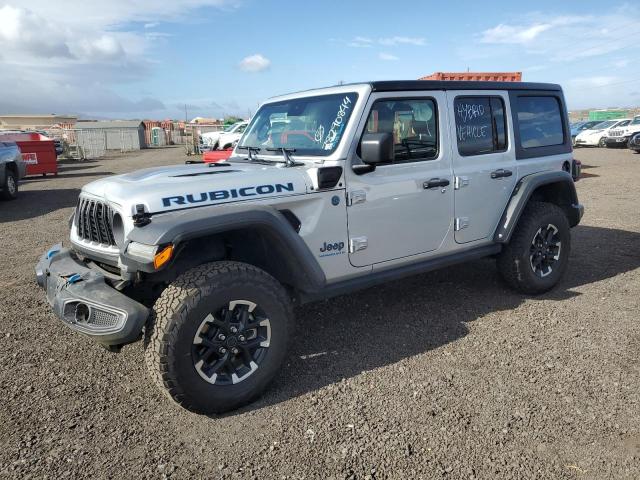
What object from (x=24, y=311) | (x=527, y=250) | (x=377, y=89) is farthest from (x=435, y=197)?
(x=24, y=311)

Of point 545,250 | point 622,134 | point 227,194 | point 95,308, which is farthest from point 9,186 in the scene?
point 622,134

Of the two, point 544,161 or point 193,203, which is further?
point 544,161

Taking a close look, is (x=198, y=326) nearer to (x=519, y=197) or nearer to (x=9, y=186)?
(x=519, y=197)

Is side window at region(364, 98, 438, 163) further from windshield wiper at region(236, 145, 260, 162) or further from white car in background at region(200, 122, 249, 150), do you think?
white car in background at region(200, 122, 249, 150)

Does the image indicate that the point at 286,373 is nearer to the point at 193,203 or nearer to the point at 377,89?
the point at 193,203

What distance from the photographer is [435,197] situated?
3984 millimetres

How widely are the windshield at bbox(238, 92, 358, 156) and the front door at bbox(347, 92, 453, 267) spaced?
196 millimetres

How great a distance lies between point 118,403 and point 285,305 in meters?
1.25

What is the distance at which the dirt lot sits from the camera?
261cm

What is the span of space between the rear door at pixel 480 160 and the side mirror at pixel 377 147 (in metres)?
0.97

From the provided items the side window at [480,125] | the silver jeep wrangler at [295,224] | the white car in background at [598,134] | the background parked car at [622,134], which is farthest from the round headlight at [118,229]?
the white car in background at [598,134]

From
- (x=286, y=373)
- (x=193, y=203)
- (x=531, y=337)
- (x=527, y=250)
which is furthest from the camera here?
(x=527, y=250)

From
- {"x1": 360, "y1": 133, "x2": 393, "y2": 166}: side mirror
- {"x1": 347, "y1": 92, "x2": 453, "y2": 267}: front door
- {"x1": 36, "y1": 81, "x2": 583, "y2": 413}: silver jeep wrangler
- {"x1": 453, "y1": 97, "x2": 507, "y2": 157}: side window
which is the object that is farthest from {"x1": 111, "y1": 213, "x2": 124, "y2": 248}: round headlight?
{"x1": 453, "y1": 97, "x2": 507, "y2": 157}: side window

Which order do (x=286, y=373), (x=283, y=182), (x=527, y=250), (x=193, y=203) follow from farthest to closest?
1. (x=527, y=250)
2. (x=286, y=373)
3. (x=283, y=182)
4. (x=193, y=203)
